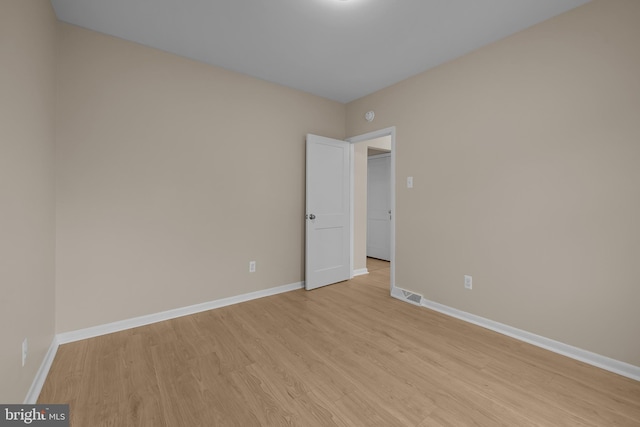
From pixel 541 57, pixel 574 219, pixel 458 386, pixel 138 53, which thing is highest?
pixel 138 53

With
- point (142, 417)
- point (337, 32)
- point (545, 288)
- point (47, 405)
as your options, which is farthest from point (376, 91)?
point (47, 405)

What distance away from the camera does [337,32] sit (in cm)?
233

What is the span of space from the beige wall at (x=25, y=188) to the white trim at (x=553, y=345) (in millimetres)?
3193

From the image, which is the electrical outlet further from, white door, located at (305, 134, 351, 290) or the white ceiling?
white door, located at (305, 134, 351, 290)

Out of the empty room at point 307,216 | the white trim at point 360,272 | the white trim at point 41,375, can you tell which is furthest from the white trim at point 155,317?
the white trim at point 360,272

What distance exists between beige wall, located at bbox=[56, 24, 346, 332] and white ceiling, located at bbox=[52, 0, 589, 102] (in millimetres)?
267

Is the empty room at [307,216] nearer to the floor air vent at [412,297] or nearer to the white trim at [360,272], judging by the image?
the floor air vent at [412,297]

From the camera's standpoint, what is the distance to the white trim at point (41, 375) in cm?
151

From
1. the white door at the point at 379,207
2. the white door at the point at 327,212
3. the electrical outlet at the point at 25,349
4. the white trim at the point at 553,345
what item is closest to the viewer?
the electrical outlet at the point at 25,349

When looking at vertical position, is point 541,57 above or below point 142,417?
above

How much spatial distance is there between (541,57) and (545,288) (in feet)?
6.11

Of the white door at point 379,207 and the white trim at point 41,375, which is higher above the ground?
the white door at point 379,207

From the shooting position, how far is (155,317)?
2.59 m

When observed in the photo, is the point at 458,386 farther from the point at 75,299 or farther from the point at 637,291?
the point at 75,299
